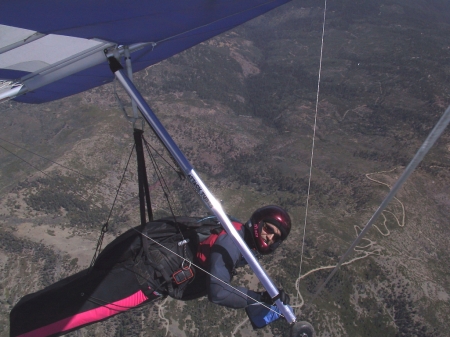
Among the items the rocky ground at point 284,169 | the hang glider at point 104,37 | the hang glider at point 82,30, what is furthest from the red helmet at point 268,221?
the hang glider at point 82,30

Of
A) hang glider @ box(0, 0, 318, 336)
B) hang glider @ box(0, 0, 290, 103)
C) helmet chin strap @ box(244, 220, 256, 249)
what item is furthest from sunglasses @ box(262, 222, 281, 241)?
hang glider @ box(0, 0, 290, 103)

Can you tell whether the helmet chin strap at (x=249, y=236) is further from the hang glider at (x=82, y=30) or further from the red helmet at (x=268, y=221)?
the hang glider at (x=82, y=30)

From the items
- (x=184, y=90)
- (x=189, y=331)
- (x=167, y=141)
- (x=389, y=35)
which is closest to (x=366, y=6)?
(x=389, y=35)

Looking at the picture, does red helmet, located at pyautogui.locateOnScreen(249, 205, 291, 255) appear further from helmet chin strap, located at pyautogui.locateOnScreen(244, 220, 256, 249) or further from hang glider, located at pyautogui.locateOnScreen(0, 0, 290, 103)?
hang glider, located at pyautogui.locateOnScreen(0, 0, 290, 103)

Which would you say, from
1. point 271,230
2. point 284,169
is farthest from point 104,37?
point 284,169

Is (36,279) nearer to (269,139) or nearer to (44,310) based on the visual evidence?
(44,310)

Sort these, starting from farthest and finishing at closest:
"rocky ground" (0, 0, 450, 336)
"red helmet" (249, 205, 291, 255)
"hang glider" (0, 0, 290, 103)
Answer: "rocky ground" (0, 0, 450, 336), "red helmet" (249, 205, 291, 255), "hang glider" (0, 0, 290, 103)

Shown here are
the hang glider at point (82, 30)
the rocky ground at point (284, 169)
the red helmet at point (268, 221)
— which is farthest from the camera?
the rocky ground at point (284, 169)

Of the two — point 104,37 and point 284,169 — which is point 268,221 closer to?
point 104,37
